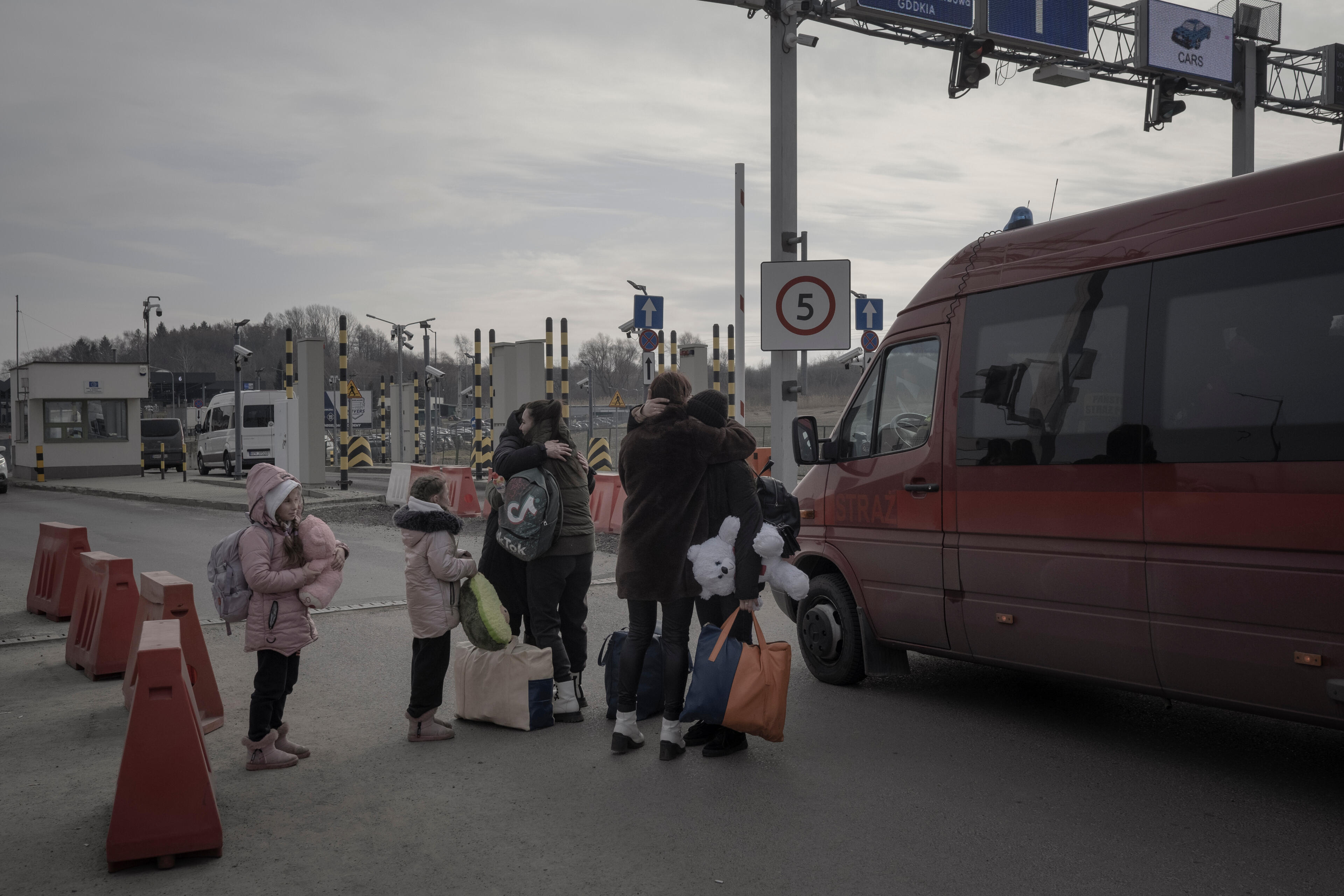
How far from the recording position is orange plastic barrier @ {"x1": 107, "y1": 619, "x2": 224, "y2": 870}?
406cm

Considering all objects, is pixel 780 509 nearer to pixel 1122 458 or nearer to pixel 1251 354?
pixel 1122 458

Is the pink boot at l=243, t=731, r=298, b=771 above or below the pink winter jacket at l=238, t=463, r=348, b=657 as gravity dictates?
below

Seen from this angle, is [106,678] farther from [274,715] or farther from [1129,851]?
[1129,851]

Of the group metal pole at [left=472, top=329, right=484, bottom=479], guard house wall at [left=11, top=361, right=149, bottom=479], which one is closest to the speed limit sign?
metal pole at [left=472, top=329, right=484, bottom=479]

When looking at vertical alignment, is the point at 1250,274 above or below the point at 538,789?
above

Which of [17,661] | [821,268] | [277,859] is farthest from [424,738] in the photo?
[821,268]

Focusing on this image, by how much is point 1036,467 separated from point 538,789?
2.83 meters

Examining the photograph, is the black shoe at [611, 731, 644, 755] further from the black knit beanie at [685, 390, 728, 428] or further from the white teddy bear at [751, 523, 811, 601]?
the black knit beanie at [685, 390, 728, 428]

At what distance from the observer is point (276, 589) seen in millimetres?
5137

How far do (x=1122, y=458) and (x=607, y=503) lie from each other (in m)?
10.9

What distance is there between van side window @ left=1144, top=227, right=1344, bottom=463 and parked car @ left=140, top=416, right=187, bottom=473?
1484 inches

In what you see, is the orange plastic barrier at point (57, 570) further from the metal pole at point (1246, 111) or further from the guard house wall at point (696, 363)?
the guard house wall at point (696, 363)

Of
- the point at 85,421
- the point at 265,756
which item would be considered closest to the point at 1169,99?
the point at 265,756

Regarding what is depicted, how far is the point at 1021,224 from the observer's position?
638cm
